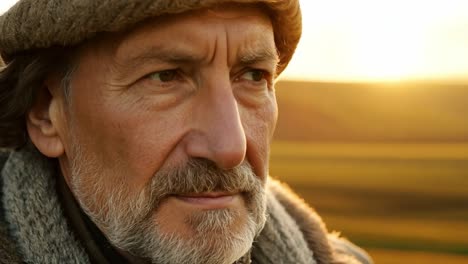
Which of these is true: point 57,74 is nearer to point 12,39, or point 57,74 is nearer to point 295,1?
point 12,39

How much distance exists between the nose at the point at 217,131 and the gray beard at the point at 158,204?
0.17 ft

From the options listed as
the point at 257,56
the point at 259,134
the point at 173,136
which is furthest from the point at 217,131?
the point at 257,56

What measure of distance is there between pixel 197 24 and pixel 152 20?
0.52 ft

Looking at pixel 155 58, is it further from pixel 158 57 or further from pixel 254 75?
pixel 254 75

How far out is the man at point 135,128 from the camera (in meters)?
2.69

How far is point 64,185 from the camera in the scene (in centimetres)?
297

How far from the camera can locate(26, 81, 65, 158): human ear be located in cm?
293

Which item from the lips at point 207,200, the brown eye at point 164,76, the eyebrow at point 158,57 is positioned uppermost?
the eyebrow at point 158,57

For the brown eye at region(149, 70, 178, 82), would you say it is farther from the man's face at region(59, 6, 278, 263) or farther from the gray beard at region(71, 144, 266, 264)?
the gray beard at region(71, 144, 266, 264)

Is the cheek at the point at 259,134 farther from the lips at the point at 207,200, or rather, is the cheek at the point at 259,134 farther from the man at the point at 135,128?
the lips at the point at 207,200

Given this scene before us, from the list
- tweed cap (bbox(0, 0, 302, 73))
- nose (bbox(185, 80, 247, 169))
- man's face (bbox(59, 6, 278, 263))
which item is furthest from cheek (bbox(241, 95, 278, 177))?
tweed cap (bbox(0, 0, 302, 73))

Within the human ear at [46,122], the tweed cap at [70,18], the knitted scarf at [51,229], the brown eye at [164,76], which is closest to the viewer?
the tweed cap at [70,18]

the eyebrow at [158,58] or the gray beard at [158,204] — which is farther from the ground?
the eyebrow at [158,58]

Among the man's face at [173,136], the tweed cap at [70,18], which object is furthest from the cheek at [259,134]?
the tweed cap at [70,18]
